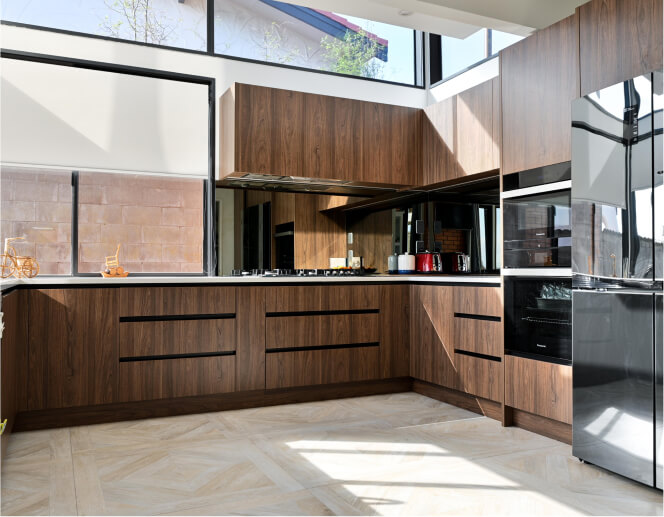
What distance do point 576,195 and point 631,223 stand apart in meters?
0.36

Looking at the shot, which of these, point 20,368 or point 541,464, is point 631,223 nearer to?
point 541,464

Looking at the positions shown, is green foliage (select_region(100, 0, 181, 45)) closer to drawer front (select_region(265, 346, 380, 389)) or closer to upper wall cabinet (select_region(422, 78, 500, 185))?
upper wall cabinet (select_region(422, 78, 500, 185))

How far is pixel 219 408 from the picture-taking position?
3.87 m

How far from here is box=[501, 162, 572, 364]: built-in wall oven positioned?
3100 millimetres

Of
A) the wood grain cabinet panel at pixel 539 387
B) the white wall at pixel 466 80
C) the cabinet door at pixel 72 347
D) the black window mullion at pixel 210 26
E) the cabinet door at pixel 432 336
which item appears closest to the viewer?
the wood grain cabinet panel at pixel 539 387

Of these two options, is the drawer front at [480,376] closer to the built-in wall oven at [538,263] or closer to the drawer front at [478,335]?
the drawer front at [478,335]

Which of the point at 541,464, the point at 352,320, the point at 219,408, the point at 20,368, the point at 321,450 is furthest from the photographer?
the point at 352,320

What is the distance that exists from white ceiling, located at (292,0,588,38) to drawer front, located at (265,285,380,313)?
1.85m

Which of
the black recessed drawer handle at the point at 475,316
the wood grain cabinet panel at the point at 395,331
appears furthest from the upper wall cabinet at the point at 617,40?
the wood grain cabinet panel at the point at 395,331

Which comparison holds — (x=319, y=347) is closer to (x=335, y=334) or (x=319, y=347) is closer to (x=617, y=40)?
(x=335, y=334)

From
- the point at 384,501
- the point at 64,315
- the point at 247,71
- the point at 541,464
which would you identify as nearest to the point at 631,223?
the point at 541,464

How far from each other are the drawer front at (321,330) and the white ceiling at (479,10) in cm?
205

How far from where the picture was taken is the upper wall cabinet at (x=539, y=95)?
3086 millimetres

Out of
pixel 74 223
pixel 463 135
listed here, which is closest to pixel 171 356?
pixel 74 223
